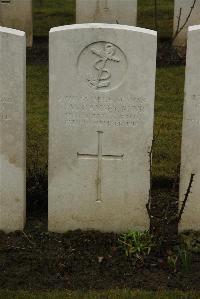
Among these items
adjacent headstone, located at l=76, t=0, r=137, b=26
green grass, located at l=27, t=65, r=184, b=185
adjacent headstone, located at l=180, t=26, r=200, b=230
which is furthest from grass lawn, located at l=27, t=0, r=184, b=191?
adjacent headstone, located at l=76, t=0, r=137, b=26

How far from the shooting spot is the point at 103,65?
18.9ft

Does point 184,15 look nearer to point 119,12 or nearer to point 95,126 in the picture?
point 119,12

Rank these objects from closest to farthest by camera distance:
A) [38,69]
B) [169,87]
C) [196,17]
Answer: [169,87]
[38,69]
[196,17]

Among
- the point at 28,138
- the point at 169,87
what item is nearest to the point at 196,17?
the point at 169,87

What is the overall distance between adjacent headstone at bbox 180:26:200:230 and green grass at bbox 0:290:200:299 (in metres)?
1.02

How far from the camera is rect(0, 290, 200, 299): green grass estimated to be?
5.09 metres

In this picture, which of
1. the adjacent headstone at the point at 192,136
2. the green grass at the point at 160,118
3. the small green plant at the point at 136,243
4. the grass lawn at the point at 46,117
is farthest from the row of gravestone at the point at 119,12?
the small green plant at the point at 136,243

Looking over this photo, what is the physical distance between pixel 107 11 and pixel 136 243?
6917mm

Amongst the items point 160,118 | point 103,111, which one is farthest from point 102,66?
point 160,118

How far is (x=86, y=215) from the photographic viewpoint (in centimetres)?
609

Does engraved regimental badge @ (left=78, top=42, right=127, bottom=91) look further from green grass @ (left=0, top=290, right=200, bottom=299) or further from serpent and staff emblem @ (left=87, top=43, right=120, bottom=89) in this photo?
green grass @ (left=0, top=290, right=200, bottom=299)

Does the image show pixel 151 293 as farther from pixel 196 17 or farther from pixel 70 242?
pixel 196 17

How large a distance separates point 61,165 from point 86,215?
468 millimetres

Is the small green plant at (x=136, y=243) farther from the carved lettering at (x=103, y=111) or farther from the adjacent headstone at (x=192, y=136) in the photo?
the carved lettering at (x=103, y=111)
